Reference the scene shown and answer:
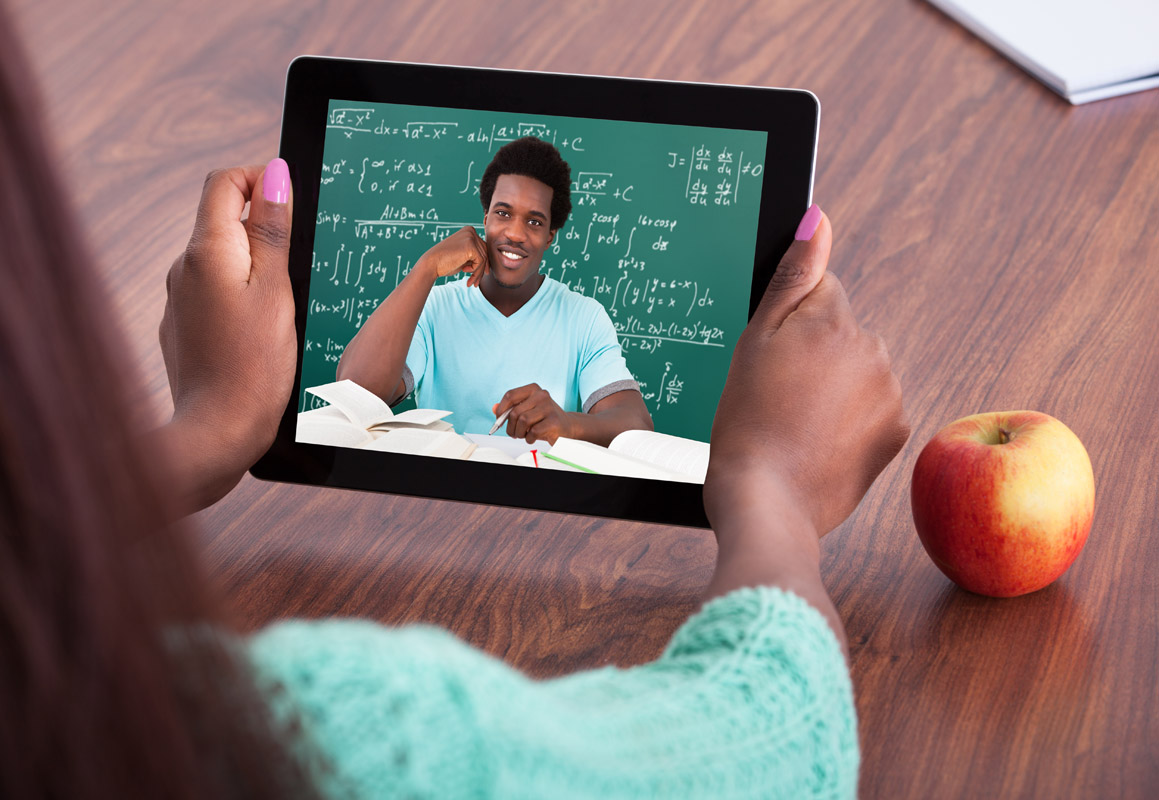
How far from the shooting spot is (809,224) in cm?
65

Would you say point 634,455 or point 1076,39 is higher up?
point 1076,39

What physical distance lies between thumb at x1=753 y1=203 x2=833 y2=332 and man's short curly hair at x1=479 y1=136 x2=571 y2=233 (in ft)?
0.53

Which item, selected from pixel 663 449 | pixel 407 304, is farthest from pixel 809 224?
pixel 407 304

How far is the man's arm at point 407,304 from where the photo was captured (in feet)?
2.28

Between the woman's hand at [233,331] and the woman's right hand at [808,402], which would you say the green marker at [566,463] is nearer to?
the woman's right hand at [808,402]

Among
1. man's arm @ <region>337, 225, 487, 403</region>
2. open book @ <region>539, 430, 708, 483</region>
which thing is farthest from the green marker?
man's arm @ <region>337, 225, 487, 403</region>

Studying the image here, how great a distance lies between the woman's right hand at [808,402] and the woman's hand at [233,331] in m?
0.33

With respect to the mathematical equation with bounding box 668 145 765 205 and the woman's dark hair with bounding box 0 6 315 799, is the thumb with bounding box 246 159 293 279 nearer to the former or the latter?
the mathematical equation with bounding box 668 145 765 205

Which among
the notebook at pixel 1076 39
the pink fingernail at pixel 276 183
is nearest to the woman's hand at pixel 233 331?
the pink fingernail at pixel 276 183

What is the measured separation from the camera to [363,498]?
0.75 meters

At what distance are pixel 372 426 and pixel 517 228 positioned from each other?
0.18 metres

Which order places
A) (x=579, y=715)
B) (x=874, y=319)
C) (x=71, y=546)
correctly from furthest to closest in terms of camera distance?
(x=874, y=319), (x=579, y=715), (x=71, y=546)

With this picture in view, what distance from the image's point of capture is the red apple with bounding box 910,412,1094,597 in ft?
1.92

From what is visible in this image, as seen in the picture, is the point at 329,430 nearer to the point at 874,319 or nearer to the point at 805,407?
the point at 805,407
